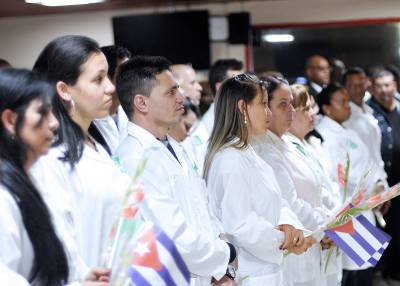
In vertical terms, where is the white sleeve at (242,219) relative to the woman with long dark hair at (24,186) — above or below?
below

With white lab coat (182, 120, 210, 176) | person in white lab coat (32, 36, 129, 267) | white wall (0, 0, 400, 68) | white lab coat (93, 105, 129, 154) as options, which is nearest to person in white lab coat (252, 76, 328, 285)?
white lab coat (182, 120, 210, 176)

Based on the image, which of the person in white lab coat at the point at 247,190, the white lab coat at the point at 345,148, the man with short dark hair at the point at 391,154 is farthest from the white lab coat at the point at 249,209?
the man with short dark hair at the point at 391,154

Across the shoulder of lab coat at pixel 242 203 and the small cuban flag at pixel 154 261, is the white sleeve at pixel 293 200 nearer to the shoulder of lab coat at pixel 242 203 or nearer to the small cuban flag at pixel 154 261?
the shoulder of lab coat at pixel 242 203

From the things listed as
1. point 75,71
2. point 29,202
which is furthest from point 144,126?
point 29,202

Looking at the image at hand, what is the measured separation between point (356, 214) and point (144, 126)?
94cm

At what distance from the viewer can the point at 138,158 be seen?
6.81 feet

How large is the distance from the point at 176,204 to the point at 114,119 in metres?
0.79

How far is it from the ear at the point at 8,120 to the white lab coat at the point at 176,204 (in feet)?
2.19

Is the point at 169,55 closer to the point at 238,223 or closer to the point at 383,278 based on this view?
the point at 383,278

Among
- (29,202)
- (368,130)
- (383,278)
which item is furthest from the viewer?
(383,278)

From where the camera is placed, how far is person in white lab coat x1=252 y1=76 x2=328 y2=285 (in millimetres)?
2754

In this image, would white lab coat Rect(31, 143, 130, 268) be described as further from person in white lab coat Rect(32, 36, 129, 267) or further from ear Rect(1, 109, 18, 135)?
ear Rect(1, 109, 18, 135)

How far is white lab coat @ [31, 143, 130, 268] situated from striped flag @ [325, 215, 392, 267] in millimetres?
1109

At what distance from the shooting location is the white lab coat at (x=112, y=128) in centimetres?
239
